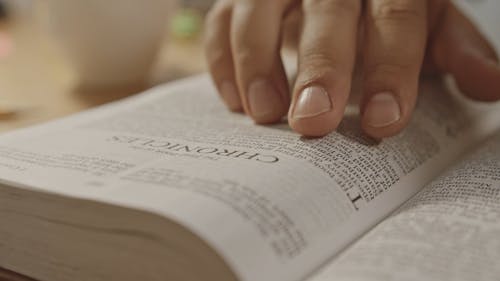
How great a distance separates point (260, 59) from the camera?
1.85 ft

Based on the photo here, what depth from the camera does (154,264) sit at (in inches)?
14.4

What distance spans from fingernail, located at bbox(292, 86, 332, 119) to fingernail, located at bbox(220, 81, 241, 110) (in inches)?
4.3

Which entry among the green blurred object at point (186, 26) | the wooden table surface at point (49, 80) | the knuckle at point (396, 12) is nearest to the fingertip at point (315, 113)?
the knuckle at point (396, 12)

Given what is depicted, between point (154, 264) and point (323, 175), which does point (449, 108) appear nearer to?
point (323, 175)

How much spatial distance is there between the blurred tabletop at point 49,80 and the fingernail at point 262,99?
27 centimetres

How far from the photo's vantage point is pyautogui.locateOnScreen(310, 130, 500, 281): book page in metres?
0.33

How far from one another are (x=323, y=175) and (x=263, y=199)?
0.19 ft

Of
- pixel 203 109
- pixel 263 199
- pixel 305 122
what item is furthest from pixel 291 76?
pixel 263 199

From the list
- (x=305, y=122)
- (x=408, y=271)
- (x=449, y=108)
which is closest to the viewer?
(x=408, y=271)

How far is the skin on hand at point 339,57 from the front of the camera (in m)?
0.49

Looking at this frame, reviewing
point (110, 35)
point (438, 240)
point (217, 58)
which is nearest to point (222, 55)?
point (217, 58)

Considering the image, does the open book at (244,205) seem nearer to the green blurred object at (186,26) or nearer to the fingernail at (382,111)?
the fingernail at (382,111)

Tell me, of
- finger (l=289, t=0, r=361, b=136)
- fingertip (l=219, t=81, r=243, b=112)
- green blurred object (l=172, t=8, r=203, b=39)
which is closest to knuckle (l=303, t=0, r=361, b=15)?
finger (l=289, t=0, r=361, b=136)

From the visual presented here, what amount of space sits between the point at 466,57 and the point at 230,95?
226mm
